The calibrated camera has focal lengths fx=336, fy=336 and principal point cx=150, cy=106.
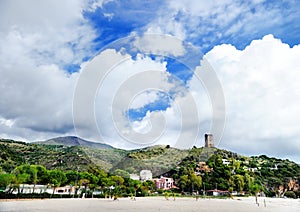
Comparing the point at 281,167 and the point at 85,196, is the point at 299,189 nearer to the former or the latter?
the point at 281,167

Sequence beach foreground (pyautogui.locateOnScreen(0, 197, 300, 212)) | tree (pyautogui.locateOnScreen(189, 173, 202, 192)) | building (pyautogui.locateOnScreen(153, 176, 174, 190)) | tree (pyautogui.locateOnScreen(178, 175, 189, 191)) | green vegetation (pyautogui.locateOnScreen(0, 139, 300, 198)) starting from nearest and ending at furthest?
1. beach foreground (pyautogui.locateOnScreen(0, 197, 300, 212))
2. green vegetation (pyautogui.locateOnScreen(0, 139, 300, 198))
3. tree (pyautogui.locateOnScreen(189, 173, 202, 192))
4. tree (pyautogui.locateOnScreen(178, 175, 189, 191))
5. building (pyautogui.locateOnScreen(153, 176, 174, 190))

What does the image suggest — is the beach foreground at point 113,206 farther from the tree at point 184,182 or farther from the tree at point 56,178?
the tree at point 184,182

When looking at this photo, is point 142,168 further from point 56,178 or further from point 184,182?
point 56,178

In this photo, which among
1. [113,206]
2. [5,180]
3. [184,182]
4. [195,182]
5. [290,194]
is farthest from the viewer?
[290,194]

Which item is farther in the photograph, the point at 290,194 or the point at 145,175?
the point at 145,175

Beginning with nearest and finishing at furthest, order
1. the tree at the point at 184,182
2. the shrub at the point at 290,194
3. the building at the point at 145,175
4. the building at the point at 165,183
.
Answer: the tree at the point at 184,182, the shrub at the point at 290,194, the building at the point at 165,183, the building at the point at 145,175

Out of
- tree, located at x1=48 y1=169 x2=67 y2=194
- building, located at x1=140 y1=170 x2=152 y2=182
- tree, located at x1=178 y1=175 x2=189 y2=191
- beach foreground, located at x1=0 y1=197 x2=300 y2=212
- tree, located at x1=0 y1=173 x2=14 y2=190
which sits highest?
building, located at x1=140 y1=170 x2=152 y2=182

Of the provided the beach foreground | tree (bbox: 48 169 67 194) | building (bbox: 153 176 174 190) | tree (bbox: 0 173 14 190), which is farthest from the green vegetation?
the beach foreground

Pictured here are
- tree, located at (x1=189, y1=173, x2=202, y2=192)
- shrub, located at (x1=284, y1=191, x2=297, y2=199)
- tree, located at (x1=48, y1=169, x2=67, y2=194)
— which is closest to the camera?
tree, located at (x1=48, y1=169, x2=67, y2=194)

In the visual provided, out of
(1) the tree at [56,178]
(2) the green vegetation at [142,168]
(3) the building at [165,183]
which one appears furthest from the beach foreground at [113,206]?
(3) the building at [165,183]

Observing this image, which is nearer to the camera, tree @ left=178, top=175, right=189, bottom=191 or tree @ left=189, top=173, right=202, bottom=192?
tree @ left=189, top=173, right=202, bottom=192

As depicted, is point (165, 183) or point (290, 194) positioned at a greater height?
point (165, 183)

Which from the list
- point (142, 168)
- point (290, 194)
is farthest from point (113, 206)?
point (142, 168)

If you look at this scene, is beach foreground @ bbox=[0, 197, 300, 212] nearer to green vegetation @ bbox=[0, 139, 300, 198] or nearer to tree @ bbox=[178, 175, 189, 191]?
green vegetation @ bbox=[0, 139, 300, 198]
